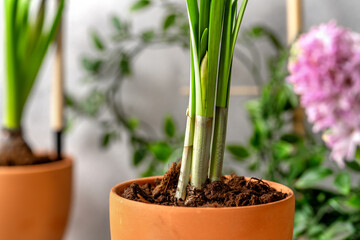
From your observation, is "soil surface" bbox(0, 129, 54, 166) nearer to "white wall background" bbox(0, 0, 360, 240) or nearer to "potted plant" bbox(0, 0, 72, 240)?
"potted plant" bbox(0, 0, 72, 240)

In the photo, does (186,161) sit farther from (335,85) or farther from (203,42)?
(335,85)

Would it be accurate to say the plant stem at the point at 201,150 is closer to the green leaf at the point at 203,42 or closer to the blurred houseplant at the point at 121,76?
the green leaf at the point at 203,42

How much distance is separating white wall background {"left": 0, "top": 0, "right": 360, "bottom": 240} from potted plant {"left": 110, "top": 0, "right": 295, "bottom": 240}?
86 centimetres

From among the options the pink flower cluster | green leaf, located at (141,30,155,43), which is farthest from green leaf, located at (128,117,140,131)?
the pink flower cluster

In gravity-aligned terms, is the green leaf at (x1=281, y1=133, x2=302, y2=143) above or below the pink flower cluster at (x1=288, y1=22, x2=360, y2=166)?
below

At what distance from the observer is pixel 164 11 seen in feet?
4.19

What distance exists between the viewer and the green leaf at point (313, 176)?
0.76 meters

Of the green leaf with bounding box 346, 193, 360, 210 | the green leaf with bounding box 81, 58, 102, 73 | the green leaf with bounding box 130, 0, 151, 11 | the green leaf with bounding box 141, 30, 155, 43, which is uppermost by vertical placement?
the green leaf with bounding box 130, 0, 151, 11

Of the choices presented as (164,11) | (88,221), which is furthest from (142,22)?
(88,221)

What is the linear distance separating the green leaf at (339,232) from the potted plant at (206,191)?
41 cm

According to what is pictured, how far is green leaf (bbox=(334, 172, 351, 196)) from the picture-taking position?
71 centimetres

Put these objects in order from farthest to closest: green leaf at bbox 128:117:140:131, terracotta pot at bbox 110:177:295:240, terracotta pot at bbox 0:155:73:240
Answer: green leaf at bbox 128:117:140:131, terracotta pot at bbox 0:155:73:240, terracotta pot at bbox 110:177:295:240

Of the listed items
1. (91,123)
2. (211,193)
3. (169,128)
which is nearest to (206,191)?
(211,193)

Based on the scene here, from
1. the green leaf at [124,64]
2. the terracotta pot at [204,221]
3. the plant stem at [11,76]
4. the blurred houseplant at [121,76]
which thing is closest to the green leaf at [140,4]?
the blurred houseplant at [121,76]
